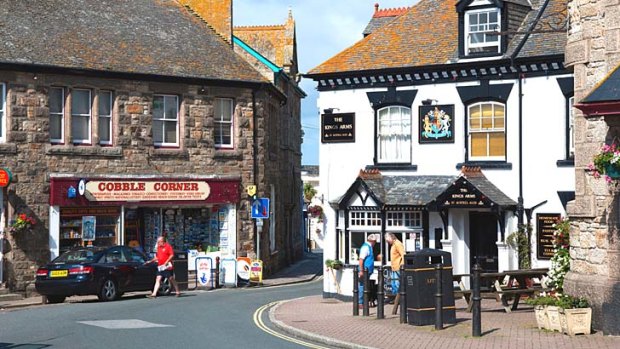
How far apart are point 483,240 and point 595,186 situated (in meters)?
8.93

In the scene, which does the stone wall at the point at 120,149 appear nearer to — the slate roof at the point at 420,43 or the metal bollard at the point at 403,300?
the slate roof at the point at 420,43

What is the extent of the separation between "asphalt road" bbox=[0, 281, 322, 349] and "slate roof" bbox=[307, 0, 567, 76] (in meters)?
7.04

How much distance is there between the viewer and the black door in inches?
974

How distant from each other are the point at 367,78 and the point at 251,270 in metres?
9.07

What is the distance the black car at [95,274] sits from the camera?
24.0 metres

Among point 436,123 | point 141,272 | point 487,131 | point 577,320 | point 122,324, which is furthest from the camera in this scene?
point 141,272

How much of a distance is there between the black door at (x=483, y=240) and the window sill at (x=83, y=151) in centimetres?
1241

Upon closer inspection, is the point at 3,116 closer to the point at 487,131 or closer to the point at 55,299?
the point at 55,299

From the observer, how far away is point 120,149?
31.4 metres

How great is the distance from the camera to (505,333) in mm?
16031

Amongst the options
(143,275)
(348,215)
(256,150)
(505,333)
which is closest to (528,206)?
(348,215)

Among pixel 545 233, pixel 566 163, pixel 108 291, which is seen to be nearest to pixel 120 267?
pixel 108 291

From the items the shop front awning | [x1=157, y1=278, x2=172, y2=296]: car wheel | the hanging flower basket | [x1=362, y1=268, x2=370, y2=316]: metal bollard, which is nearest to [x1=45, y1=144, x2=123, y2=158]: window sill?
Result: the hanging flower basket

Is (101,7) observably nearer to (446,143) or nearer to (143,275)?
(143,275)
